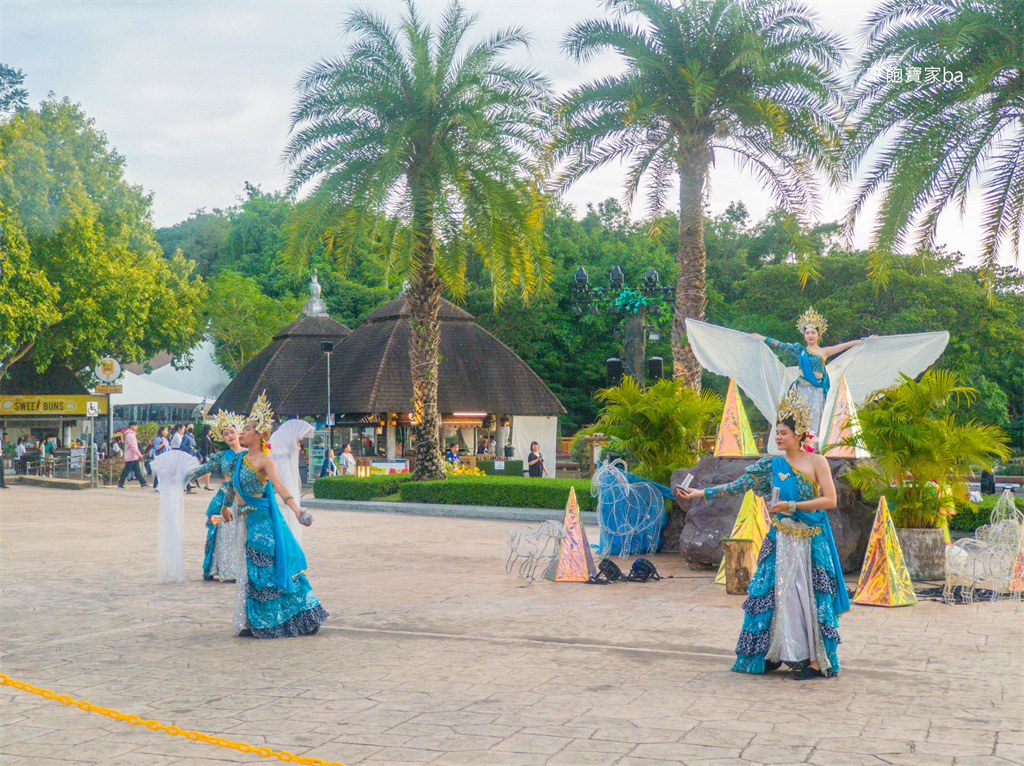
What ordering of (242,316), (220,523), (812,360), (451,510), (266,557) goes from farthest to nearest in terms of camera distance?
(242,316), (451,510), (812,360), (220,523), (266,557)

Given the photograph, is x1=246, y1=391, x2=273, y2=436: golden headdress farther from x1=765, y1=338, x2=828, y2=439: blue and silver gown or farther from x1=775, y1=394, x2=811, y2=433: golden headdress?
x1=765, y1=338, x2=828, y2=439: blue and silver gown

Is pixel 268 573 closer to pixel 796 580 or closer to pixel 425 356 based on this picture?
pixel 796 580

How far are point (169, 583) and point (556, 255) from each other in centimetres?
3464

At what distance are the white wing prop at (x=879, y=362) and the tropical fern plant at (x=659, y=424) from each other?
5.93ft

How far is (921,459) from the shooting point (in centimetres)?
1082

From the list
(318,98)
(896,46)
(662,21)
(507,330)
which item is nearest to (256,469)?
(896,46)

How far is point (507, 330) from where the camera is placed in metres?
44.0

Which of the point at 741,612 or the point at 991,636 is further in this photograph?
the point at 741,612

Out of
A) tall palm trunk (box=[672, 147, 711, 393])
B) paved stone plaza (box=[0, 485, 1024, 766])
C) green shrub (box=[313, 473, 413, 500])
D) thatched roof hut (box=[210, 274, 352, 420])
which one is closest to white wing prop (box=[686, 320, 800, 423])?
paved stone plaza (box=[0, 485, 1024, 766])

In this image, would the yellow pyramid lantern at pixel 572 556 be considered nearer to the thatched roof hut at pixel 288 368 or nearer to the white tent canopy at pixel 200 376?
→ the thatched roof hut at pixel 288 368

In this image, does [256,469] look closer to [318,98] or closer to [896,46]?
[896,46]

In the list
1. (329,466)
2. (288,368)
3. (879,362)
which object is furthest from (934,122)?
(288,368)

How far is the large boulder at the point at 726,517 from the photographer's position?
11.3 metres

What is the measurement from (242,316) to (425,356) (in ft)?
89.9
